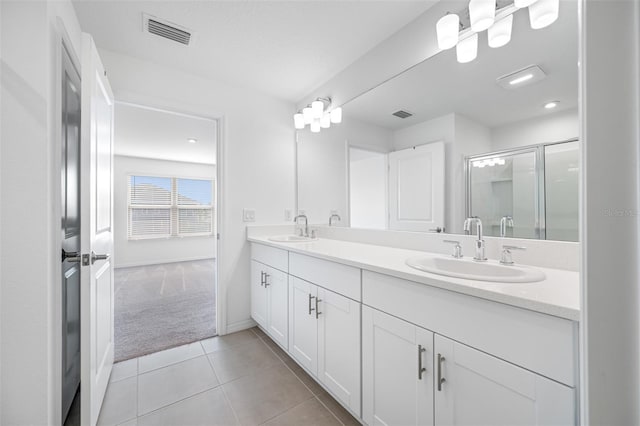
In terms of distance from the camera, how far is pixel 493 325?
82 centimetres

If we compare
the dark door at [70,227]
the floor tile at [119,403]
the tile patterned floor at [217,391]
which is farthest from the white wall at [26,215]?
the tile patterned floor at [217,391]

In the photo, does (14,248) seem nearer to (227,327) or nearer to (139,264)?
(227,327)

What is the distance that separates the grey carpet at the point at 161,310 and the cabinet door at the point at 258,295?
17.0 inches

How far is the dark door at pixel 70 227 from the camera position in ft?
4.40

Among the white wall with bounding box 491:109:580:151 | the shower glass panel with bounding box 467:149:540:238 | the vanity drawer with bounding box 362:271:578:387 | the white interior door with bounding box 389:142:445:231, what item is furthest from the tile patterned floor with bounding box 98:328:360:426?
the white wall with bounding box 491:109:580:151

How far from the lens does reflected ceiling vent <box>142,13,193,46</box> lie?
169cm

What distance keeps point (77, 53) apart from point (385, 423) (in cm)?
254

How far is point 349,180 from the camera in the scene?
7.52 ft

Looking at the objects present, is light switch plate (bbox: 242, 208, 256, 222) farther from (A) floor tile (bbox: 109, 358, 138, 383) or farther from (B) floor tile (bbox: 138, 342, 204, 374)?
(A) floor tile (bbox: 109, 358, 138, 383)

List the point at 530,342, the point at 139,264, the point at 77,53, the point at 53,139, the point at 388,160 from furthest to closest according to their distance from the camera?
the point at 139,264 < the point at 388,160 < the point at 77,53 < the point at 53,139 < the point at 530,342

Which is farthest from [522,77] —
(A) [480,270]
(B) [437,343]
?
(B) [437,343]

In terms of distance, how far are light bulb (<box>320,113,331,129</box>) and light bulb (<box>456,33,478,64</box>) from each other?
1.22 meters

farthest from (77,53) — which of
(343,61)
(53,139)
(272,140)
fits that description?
(343,61)

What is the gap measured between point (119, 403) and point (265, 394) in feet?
2.76
